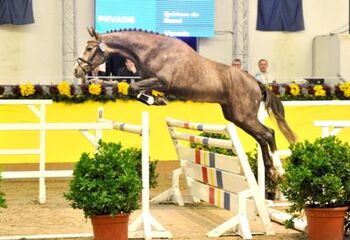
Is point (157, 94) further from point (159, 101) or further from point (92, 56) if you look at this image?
point (92, 56)

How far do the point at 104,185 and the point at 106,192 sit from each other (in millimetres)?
64

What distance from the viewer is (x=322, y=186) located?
5172mm

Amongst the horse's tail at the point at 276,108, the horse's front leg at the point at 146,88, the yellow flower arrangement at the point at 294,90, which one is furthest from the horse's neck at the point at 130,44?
the yellow flower arrangement at the point at 294,90

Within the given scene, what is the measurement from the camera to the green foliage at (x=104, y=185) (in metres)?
5.00

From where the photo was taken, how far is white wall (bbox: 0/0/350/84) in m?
16.0

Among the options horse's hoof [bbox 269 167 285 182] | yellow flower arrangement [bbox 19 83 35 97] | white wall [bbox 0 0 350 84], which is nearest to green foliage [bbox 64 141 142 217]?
horse's hoof [bbox 269 167 285 182]

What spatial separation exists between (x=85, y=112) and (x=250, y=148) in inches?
89.0

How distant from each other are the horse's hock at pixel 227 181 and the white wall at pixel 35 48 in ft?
29.6

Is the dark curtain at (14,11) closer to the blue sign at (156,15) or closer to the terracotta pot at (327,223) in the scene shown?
the blue sign at (156,15)

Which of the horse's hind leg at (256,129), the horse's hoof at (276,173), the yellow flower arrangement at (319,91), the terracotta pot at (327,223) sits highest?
the yellow flower arrangement at (319,91)

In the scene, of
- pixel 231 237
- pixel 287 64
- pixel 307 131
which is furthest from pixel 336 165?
pixel 287 64

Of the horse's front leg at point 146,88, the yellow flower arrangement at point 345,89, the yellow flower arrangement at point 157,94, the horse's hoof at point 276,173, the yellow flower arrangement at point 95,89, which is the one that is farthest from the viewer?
the yellow flower arrangement at point 345,89

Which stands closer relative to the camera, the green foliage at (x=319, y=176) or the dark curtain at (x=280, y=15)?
the green foliage at (x=319, y=176)

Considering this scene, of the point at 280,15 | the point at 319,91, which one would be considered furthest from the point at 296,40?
the point at 319,91
